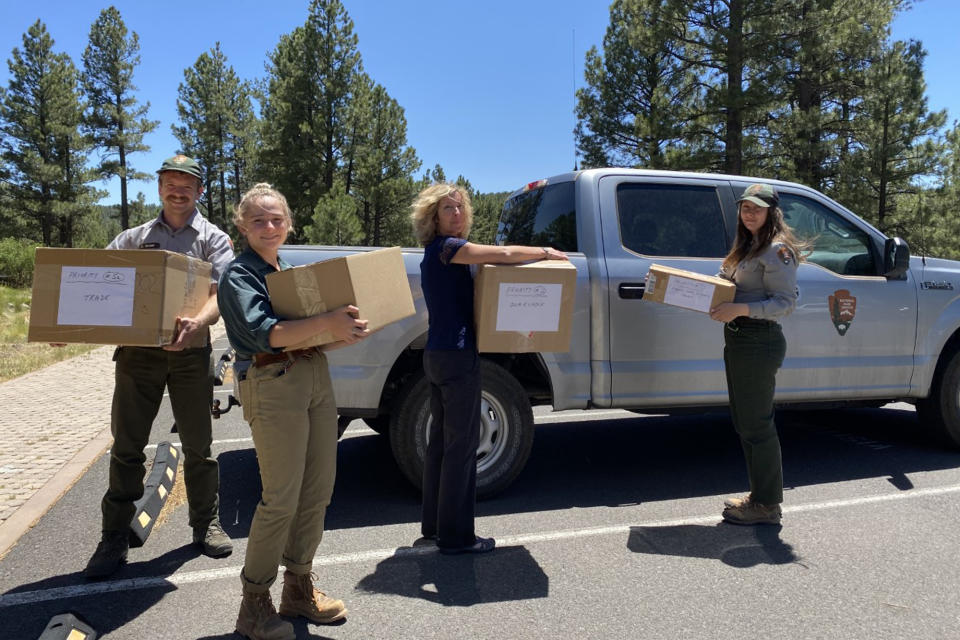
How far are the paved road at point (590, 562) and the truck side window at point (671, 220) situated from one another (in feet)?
5.40

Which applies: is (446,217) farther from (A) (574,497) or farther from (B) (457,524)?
(A) (574,497)

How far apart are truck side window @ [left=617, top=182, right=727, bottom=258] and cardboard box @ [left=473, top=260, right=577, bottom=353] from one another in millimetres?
1048

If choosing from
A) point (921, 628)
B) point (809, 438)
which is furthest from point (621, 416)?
point (921, 628)

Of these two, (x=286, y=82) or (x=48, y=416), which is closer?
(x=48, y=416)

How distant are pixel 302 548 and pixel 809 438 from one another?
16.0 ft

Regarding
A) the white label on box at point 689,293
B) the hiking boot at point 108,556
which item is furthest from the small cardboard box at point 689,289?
the hiking boot at point 108,556

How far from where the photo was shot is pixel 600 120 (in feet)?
84.8

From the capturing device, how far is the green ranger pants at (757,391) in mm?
3836

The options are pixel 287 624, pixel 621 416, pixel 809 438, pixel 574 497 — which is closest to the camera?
pixel 287 624

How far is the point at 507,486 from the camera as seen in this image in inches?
172

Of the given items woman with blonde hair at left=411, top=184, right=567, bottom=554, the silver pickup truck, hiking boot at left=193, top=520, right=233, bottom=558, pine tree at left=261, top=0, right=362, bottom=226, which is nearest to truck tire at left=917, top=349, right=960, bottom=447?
the silver pickup truck

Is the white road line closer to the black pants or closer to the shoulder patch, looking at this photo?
the black pants

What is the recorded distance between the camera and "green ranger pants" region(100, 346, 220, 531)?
330 centimetres

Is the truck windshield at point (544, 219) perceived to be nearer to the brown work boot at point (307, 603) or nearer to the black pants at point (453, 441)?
the black pants at point (453, 441)
